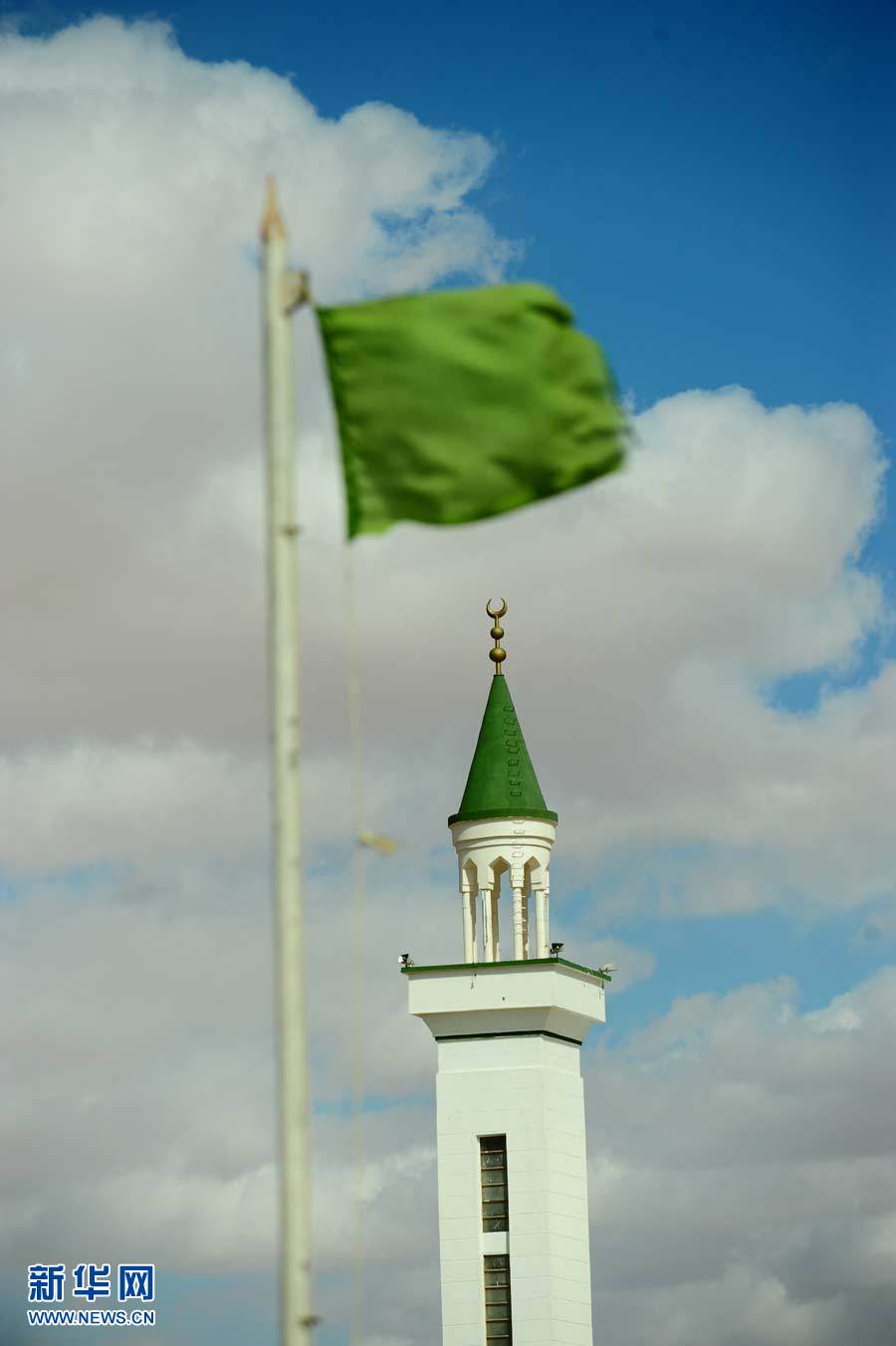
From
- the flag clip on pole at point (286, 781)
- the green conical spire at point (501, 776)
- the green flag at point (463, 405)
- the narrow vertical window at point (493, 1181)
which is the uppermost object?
the green conical spire at point (501, 776)

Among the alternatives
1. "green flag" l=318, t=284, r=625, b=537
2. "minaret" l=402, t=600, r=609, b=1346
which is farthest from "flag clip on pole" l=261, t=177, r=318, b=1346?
"minaret" l=402, t=600, r=609, b=1346

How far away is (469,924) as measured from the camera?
59.3 metres

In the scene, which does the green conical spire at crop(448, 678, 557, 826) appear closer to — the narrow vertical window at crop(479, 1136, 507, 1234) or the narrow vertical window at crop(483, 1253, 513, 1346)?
the narrow vertical window at crop(479, 1136, 507, 1234)

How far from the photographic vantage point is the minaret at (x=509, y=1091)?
56062mm

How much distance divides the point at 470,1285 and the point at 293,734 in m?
42.9

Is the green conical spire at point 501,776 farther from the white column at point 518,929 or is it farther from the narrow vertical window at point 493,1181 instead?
the narrow vertical window at point 493,1181

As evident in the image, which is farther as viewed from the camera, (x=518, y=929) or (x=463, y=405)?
(x=518, y=929)

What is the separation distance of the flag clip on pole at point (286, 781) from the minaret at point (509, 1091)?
42367 mm

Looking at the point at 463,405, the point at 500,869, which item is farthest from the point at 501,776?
the point at 463,405

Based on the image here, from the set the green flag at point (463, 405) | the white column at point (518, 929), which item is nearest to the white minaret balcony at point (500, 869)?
the white column at point (518, 929)

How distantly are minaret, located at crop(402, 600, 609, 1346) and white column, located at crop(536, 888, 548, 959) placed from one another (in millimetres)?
24

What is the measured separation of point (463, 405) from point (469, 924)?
4301 cm

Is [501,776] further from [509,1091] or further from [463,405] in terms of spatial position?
[463,405]

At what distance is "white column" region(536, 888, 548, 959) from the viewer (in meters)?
58.4
